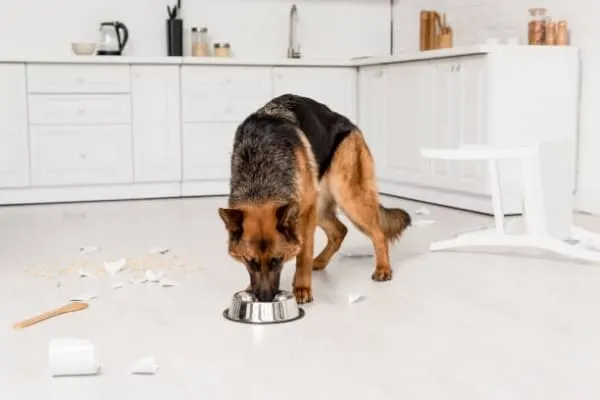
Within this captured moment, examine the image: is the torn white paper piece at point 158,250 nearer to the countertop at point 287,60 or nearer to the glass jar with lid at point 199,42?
the countertop at point 287,60

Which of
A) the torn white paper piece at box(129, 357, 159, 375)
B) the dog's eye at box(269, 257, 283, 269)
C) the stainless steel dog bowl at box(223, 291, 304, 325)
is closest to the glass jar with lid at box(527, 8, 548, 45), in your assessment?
the stainless steel dog bowl at box(223, 291, 304, 325)

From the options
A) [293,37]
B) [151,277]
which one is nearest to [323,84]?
[293,37]

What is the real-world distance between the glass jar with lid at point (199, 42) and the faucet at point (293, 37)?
74 centimetres

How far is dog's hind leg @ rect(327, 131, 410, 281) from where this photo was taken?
3.21m

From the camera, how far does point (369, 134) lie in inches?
256

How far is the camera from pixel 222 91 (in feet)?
20.5

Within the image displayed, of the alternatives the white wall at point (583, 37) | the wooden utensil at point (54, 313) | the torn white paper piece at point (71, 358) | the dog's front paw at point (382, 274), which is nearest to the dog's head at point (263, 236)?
the torn white paper piece at point (71, 358)

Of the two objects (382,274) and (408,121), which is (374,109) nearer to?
(408,121)

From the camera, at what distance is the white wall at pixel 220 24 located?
6.35m

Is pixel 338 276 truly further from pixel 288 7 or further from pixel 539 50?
pixel 288 7

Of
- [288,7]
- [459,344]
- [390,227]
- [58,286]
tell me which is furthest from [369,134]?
[459,344]

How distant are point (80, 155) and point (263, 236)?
12.4 feet

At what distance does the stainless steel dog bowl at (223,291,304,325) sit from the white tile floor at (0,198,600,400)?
38 millimetres

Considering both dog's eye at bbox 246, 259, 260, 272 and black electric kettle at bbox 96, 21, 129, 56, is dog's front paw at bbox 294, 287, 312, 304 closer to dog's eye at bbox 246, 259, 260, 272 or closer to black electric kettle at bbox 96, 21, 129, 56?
dog's eye at bbox 246, 259, 260, 272
